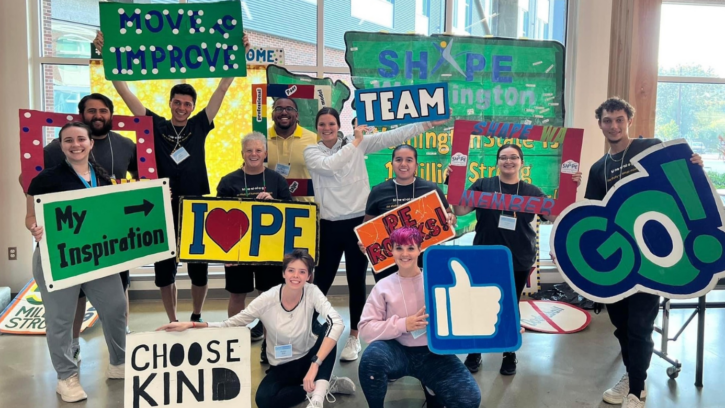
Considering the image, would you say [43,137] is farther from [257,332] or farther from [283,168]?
[257,332]

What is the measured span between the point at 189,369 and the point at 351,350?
4.42 feet

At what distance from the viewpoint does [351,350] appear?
3.60 metres

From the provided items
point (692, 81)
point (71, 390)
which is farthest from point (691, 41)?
point (71, 390)

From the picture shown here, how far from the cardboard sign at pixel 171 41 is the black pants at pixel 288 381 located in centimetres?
195

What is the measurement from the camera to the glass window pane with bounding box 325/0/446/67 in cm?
522

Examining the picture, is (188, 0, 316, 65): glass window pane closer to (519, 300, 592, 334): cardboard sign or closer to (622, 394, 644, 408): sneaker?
(519, 300, 592, 334): cardboard sign

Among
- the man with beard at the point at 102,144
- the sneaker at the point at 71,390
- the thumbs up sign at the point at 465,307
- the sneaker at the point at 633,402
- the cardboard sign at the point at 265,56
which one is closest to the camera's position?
the thumbs up sign at the point at 465,307

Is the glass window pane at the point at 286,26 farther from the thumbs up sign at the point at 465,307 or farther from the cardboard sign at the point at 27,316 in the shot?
the thumbs up sign at the point at 465,307

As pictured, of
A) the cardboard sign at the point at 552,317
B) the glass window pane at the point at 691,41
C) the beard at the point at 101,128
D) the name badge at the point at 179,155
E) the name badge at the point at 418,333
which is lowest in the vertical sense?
the cardboard sign at the point at 552,317

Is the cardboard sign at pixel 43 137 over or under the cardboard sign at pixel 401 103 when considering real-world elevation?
under

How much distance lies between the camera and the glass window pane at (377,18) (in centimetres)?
522

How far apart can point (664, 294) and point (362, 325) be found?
5.06 ft

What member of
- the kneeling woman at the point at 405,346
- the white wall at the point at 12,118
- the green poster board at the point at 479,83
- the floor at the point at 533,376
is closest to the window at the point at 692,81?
the green poster board at the point at 479,83

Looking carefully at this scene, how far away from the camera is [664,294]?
2.73 metres
